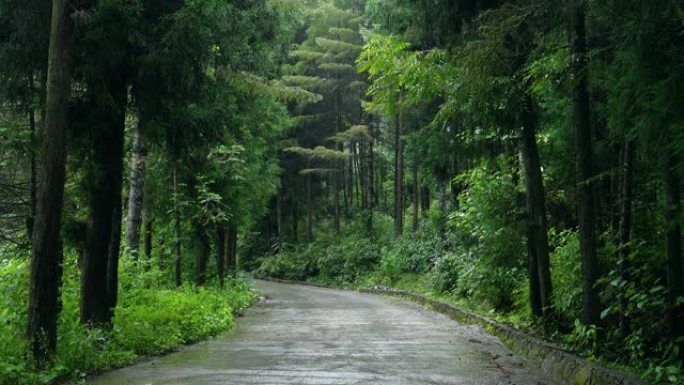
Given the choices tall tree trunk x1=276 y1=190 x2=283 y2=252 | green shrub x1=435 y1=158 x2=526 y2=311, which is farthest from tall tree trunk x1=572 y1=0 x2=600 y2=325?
tall tree trunk x1=276 y1=190 x2=283 y2=252

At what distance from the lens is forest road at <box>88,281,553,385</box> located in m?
7.83

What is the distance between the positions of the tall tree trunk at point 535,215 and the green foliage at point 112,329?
6.59m

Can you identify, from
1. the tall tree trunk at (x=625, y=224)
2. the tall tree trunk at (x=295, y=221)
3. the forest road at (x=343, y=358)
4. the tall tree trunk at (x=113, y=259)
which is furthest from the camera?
the tall tree trunk at (x=295, y=221)

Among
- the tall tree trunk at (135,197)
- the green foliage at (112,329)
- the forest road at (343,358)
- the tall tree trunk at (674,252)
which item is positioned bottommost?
the forest road at (343,358)

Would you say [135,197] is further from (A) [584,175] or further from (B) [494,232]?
(A) [584,175]

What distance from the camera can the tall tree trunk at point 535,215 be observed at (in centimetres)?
1095

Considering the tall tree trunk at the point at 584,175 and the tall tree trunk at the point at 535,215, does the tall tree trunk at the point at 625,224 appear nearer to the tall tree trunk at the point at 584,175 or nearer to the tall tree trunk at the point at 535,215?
A: the tall tree trunk at the point at 584,175

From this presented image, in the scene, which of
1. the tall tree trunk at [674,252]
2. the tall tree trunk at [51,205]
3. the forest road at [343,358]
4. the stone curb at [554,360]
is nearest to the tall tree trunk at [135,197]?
the forest road at [343,358]

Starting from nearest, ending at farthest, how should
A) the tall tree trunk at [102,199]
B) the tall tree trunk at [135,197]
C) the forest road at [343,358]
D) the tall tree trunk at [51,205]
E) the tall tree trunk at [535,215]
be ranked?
the forest road at [343,358], the tall tree trunk at [51,205], the tall tree trunk at [102,199], the tall tree trunk at [535,215], the tall tree trunk at [135,197]

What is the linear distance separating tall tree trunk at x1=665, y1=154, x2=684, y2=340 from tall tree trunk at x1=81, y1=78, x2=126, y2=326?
8.10m

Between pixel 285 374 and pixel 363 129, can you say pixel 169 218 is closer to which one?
pixel 285 374

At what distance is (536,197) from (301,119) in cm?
3293

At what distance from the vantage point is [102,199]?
10766 mm

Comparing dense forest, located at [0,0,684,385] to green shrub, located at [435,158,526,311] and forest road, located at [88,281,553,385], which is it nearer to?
green shrub, located at [435,158,526,311]
